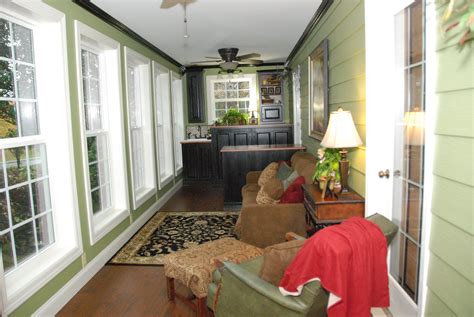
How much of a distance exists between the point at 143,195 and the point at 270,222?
2337mm

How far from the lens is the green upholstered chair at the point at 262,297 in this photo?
1634 mm

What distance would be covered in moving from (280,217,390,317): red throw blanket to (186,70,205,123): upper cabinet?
6591 mm

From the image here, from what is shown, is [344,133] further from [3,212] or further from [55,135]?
[3,212]

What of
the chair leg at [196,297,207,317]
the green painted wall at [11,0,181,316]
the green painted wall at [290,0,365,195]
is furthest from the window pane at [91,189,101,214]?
the green painted wall at [290,0,365,195]

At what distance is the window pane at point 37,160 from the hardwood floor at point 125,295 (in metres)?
1.09

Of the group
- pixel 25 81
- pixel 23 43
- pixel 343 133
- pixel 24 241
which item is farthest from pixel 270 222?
pixel 23 43

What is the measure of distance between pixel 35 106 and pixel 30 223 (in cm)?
96

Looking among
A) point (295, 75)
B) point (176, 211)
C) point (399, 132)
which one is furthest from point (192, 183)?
point (399, 132)

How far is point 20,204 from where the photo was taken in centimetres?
263

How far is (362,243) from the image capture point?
1.59 meters

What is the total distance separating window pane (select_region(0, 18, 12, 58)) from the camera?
8.17 feet

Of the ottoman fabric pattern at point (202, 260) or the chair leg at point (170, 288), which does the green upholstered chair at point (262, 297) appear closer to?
the ottoman fabric pattern at point (202, 260)

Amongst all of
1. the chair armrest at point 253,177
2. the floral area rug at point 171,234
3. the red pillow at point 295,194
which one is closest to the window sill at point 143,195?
the floral area rug at point 171,234

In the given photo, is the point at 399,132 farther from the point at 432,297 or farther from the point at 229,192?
the point at 229,192
